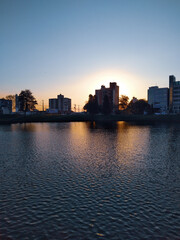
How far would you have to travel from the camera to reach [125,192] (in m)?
18.1

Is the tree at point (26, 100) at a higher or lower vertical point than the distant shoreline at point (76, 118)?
higher

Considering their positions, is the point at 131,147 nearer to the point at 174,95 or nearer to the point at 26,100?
the point at 26,100

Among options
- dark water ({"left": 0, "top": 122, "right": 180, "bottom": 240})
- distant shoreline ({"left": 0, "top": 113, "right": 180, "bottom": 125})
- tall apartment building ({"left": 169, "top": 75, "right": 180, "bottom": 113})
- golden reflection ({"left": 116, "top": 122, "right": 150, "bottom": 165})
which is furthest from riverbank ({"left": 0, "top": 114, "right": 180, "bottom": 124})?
dark water ({"left": 0, "top": 122, "right": 180, "bottom": 240})

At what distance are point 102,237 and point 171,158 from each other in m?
25.4

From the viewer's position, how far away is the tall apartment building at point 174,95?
191 m

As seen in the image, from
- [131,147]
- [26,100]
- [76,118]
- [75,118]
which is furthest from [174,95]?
[131,147]

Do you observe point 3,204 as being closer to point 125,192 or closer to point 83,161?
point 125,192

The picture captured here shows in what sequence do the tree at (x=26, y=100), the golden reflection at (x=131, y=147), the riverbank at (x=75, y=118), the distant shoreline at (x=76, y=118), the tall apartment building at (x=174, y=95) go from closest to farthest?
the golden reflection at (x=131, y=147)
the distant shoreline at (x=76, y=118)
the riverbank at (x=75, y=118)
the tree at (x=26, y=100)
the tall apartment building at (x=174, y=95)

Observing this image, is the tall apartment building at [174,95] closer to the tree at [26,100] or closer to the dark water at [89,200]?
the tree at [26,100]

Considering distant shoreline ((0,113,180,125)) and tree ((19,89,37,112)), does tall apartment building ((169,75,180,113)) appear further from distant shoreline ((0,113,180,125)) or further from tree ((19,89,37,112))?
tree ((19,89,37,112))

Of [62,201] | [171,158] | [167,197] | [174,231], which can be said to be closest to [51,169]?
[62,201]

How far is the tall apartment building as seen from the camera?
191375 mm

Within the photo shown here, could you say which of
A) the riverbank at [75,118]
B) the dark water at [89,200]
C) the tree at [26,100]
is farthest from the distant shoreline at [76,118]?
the dark water at [89,200]

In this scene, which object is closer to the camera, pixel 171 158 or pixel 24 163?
pixel 24 163
